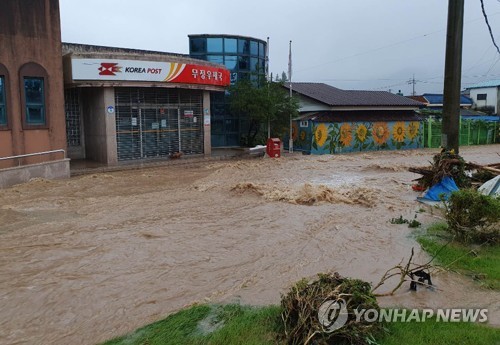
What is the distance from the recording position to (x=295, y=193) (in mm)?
13195

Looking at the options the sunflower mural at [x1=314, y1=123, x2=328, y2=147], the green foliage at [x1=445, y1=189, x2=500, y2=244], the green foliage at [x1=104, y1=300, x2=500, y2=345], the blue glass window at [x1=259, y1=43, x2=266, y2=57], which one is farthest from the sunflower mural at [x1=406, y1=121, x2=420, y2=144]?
the green foliage at [x1=104, y1=300, x2=500, y2=345]

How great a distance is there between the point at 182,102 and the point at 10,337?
18.0 metres

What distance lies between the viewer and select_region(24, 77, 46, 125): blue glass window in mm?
15180

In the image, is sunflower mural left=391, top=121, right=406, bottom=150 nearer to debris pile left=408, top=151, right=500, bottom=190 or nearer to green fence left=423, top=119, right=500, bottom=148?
green fence left=423, top=119, right=500, bottom=148

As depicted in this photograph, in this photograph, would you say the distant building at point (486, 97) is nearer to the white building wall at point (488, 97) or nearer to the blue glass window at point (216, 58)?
the white building wall at point (488, 97)

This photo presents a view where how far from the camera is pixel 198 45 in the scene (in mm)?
26438

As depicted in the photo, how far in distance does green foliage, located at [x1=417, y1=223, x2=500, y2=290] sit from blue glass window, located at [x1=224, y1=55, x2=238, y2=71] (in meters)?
19.9

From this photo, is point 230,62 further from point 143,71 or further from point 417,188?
point 417,188

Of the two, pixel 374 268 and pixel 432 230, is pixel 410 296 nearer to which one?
pixel 374 268

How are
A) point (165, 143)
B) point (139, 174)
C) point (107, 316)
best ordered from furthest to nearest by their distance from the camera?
point (165, 143) < point (139, 174) < point (107, 316)

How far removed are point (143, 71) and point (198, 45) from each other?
8058 millimetres

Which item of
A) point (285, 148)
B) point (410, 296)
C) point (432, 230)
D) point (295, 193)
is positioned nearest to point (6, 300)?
point (410, 296)

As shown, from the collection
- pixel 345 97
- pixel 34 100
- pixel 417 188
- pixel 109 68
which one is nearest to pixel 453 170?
pixel 417 188

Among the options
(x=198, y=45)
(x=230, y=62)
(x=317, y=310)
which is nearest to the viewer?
(x=317, y=310)
